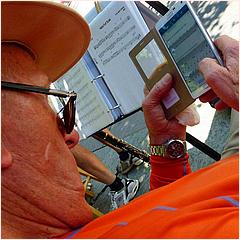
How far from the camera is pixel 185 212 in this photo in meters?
1.00

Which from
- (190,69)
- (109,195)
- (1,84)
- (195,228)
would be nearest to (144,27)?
(190,69)

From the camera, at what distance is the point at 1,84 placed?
1.20 m

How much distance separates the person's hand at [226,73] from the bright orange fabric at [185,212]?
0.54ft

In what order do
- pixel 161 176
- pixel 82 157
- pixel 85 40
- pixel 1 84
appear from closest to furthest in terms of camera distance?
pixel 1 84 → pixel 85 40 → pixel 161 176 → pixel 82 157

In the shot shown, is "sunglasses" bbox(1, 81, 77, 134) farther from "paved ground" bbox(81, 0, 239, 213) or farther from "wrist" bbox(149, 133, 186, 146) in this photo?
"paved ground" bbox(81, 0, 239, 213)

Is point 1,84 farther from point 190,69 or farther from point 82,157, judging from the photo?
point 82,157

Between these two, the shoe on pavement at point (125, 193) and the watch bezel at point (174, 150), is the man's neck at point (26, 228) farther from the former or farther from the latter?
the shoe on pavement at point (125, 193)

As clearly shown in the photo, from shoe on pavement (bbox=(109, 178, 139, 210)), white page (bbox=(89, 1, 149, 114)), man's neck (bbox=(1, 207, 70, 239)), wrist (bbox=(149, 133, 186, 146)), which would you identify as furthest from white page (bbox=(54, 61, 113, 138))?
man's neck (bbox=(1, 207, 70, 239))

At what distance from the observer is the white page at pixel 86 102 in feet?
6.70

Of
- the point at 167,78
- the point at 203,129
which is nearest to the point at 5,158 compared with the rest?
the point at 167,78

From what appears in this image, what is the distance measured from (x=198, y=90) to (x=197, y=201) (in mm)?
395

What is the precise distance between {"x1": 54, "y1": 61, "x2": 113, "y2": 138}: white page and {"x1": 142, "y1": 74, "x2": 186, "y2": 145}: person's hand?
0.44 metres

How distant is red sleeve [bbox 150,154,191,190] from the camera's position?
5.14 feet

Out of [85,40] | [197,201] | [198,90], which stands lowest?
[197,201]
